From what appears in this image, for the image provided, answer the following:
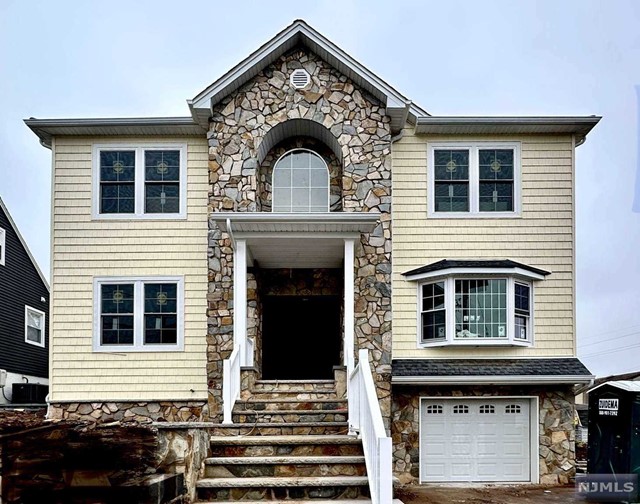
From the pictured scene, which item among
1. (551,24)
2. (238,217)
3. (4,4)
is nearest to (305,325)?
(238,217)

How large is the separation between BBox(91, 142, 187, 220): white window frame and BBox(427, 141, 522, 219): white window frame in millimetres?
4280

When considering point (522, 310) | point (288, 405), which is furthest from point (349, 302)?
point (522, 310)

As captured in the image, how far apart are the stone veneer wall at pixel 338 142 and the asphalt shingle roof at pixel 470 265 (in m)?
0.79

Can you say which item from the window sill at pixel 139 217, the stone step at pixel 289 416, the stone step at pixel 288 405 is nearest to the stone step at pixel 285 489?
the stone step at pixel 289 416

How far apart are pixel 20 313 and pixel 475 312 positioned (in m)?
12.6

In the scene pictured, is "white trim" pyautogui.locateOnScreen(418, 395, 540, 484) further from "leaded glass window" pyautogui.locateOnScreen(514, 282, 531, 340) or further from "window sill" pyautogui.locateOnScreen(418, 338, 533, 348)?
"leaded glass window" pyautogui.locateOnScreen(514, 282, 531, 340)

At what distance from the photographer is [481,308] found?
12.0 metres

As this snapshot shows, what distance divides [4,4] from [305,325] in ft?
35.9

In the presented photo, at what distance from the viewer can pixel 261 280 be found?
40.9 ft

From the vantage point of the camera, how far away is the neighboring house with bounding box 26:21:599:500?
462 inches

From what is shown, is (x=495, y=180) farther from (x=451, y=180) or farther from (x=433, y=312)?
(x=433, y=312)

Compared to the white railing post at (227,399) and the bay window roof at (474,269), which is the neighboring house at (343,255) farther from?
the white railing post at (227,399)

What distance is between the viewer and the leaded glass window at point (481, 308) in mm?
11984

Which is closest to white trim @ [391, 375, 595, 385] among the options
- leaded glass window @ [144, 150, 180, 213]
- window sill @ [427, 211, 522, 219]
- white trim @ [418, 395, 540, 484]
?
white trim @ [418, 395, 540, 484]
